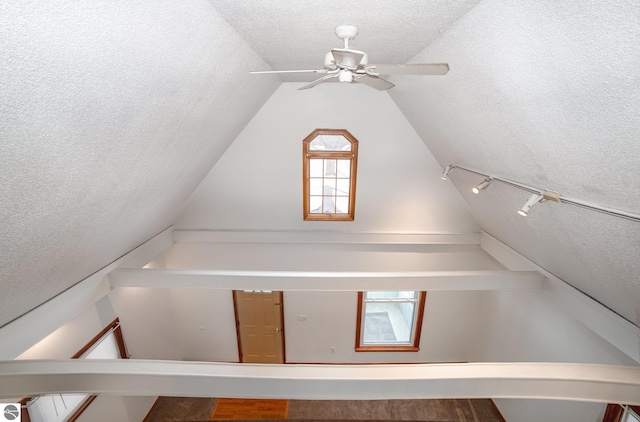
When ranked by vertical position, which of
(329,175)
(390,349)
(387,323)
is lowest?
(387,323)

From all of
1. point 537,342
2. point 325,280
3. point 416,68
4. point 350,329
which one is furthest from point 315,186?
point 537,342

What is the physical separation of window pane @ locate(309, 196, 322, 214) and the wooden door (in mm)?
1688

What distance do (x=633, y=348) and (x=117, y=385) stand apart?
428 cm

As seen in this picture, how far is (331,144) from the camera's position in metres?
5.11

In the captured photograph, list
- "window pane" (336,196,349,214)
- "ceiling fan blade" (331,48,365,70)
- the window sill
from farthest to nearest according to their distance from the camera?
the window sill → "window pane" (336,196,349,214) → "ceiling fan blade" (331,48,365,70)

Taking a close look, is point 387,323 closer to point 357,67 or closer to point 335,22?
point 357,67

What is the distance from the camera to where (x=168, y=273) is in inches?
147

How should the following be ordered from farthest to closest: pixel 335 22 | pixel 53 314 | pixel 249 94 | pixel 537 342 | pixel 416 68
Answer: pixel 537 342 → pixel 249 94 → pixel 53 314 → pixel 335 22 → pixel 416 68

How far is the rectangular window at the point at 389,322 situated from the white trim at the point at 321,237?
1.07 metres

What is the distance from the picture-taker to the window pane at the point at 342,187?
17.4ft

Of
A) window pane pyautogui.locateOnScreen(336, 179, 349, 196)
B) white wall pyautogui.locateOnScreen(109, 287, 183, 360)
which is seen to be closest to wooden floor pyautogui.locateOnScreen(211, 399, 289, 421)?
white wall pyautogui.locateOnScreen(109, 287, 183, 360)

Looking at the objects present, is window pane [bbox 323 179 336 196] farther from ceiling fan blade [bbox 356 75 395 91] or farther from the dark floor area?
the dark floor area

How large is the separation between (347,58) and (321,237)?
3801 mm

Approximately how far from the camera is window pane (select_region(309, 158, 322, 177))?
5.11m
